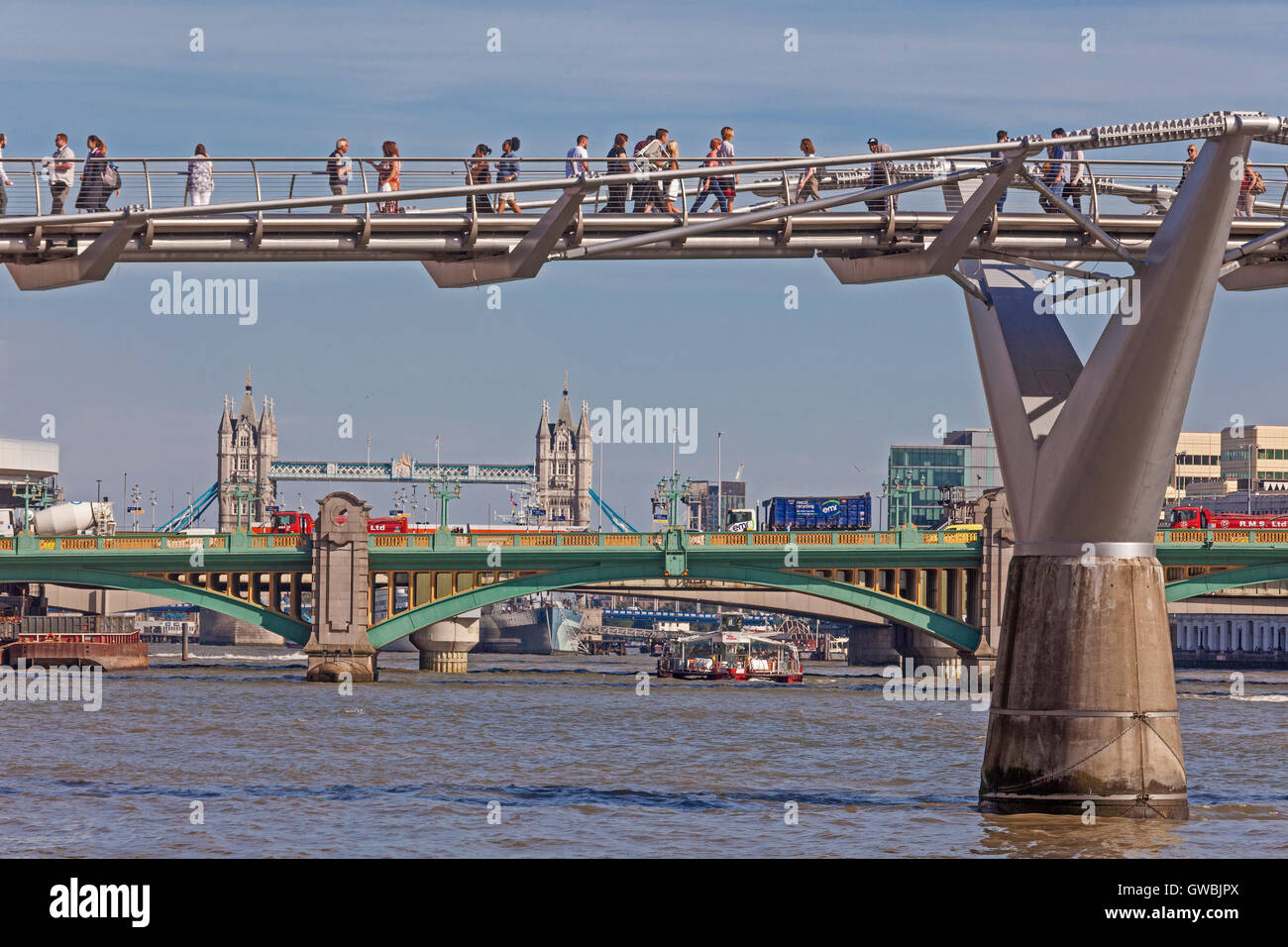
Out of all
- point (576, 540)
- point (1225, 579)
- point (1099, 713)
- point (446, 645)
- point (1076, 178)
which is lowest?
point (446, 645)

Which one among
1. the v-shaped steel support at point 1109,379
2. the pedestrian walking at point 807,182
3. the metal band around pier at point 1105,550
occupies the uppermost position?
the pedestrian walking at point 807,182

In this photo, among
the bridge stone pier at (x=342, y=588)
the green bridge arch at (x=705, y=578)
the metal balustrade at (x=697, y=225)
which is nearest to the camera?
the metal balustrade at (x=697, y=225)

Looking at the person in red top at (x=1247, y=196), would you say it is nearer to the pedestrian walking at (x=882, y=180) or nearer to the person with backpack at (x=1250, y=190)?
the person with backpack at (x=1250, y=190)

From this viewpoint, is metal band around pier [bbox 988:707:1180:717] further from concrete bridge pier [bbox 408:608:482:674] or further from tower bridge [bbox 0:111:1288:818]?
concrete bridge pier [bbox 408:608:482:674]

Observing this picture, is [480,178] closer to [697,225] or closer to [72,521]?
[697,225]

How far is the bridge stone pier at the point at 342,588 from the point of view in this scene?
89.0 meters

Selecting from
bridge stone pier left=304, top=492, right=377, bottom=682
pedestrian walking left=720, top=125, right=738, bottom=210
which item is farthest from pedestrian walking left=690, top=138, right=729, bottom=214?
bridge stone pier left=304, top=492, right=377, bottom=682

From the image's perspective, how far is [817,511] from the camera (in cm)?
15188

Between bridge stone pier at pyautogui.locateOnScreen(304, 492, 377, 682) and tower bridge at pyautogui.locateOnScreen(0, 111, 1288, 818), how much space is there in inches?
2331

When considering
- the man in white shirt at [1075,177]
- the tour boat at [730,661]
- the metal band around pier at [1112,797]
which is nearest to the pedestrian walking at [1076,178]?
the man in white shirt at [1075,177]

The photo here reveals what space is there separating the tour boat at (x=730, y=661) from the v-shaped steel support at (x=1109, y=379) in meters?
67.7

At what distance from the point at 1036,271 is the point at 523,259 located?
9550mm

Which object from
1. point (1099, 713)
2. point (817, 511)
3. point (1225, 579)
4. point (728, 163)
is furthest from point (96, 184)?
point (817, 511)
